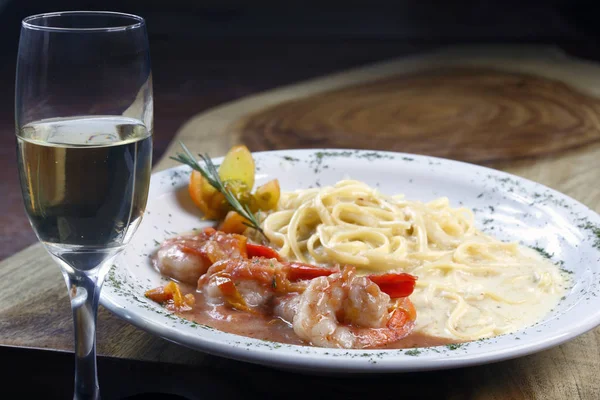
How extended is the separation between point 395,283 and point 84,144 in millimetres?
1029

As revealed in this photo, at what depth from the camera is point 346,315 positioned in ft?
7.20

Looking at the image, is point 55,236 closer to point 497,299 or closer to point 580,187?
point 497,299

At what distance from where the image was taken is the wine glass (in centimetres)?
166

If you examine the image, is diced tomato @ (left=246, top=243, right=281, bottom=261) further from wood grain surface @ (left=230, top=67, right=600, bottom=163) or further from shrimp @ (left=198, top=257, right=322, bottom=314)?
wood grain surface @ (left=230, top=67, right=600, bottom=163)

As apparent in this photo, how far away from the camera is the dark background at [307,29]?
7.76 m

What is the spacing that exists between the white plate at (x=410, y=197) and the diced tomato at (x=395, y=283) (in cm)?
38

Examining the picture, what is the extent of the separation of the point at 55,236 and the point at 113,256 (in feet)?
0.47

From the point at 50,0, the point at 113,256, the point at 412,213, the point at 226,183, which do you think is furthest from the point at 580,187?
the point at 50,0

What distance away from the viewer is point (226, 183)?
3.01 meters

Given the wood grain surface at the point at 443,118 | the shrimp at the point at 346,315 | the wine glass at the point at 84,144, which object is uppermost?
the wine glass at the point at 84,144

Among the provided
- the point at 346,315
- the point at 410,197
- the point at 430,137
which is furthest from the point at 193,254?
the point at 430,137

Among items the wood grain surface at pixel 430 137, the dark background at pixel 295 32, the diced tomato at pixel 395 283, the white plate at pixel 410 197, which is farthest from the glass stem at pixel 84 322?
the dark background at pixel 295 32

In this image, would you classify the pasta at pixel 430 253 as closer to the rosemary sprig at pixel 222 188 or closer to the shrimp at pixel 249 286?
the rosemary sprig at pixel 222 188

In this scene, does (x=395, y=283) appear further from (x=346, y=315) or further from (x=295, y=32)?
(x=295, y=32)
